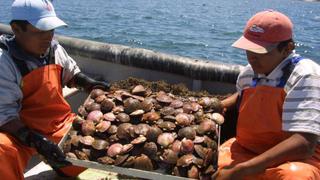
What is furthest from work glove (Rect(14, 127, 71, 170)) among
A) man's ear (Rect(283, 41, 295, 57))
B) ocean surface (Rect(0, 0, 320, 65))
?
ocean surface (Rect(0, 0, 320, 65))

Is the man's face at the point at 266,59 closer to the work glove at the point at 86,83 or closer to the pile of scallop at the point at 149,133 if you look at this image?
the pile of scallop at the point at 149,133

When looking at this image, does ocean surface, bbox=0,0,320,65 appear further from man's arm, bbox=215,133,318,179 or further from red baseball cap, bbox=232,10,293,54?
man's arm, bbox=215,133,318,179

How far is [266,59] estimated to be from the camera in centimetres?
253

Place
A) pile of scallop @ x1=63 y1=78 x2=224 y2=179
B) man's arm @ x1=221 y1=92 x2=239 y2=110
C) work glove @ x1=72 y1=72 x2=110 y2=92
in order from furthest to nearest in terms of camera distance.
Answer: work glove @ x1=72 y1=72 x2=110 y2=92
man's arm @ x1=221 y1=92 x2=239 y2=110
pile of scallop @ x1=63 y1=78 x2=224 y2=179

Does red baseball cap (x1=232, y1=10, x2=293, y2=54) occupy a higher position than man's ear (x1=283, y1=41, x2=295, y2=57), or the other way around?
red baseball cap (x1=232, y1=10, x2=293, y2=54)

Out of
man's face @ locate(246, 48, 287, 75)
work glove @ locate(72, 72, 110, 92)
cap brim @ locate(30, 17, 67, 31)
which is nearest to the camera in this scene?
man's face @ locate(246, 48, 287, 75)

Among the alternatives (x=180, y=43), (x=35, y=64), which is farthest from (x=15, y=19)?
(x=180, y=43)

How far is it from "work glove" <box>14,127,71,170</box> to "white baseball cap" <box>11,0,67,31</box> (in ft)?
2.16

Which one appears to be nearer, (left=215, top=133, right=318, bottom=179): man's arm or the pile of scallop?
(left=215, top=133, right=318, bottom=179): man's arm

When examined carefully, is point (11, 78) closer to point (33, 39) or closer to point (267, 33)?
point (33, 39)

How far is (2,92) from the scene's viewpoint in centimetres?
278

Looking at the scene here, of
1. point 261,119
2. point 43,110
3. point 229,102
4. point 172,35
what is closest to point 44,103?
point 43,110

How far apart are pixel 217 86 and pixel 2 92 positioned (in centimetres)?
199

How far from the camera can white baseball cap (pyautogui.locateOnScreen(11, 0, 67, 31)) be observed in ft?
9.36
